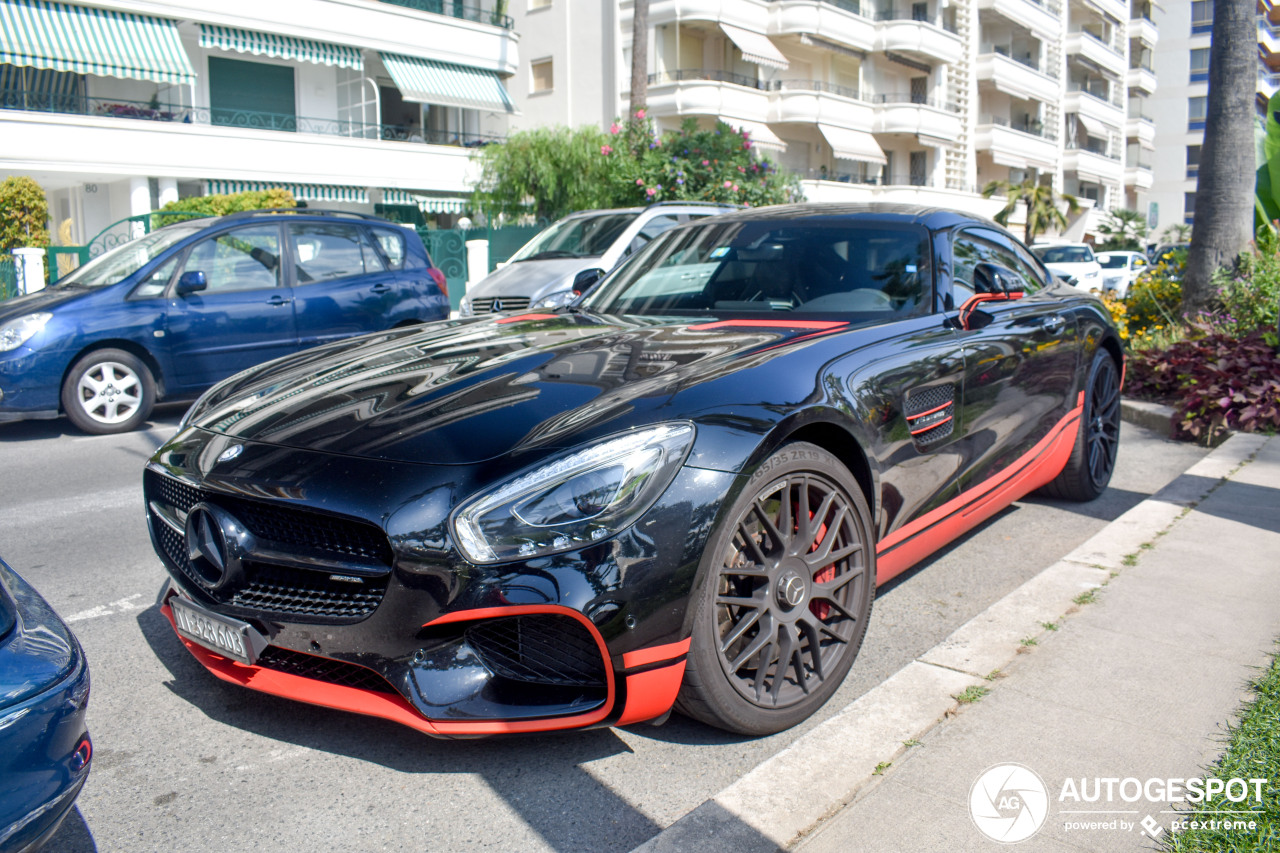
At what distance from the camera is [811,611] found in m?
2.88

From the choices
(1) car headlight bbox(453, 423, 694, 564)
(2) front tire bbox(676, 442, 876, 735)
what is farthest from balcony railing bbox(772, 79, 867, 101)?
(1) car headlight bbox(453, 423, 694, 564)

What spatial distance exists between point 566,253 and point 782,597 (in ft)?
28.8

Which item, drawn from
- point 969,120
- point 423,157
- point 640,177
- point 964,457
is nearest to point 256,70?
point 423,157

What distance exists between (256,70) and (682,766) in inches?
1067

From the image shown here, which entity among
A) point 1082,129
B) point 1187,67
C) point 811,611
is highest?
point 1187,67

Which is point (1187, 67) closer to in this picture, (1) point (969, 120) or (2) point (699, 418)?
(1) point (969, 120)

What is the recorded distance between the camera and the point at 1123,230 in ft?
173

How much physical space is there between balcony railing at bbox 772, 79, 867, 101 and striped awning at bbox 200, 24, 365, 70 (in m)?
14.5

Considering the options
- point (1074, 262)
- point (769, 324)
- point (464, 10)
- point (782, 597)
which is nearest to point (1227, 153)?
point (769, 324)

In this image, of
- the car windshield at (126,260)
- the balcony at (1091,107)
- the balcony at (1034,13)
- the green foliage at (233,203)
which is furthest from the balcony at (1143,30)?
Answer: the car windshield at (126,260)

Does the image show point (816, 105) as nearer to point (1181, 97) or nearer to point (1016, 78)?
point (1016, 78)

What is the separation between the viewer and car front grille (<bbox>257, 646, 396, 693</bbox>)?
8.04ft

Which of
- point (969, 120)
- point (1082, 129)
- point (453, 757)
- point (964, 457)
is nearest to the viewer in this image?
point (453, 757)

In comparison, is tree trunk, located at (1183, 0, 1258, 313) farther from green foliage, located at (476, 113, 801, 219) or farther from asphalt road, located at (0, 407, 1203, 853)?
green foliage, located at (476, 113, 801, 219)
